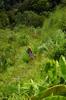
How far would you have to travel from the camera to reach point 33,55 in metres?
10.9

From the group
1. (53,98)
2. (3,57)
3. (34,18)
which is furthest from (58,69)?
(34,18)

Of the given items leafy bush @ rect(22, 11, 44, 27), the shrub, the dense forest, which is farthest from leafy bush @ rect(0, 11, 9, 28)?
the shrub

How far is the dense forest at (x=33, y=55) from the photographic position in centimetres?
638

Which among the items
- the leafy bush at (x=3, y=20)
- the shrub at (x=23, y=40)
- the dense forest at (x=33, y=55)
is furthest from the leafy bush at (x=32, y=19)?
the shrub at (x=23, y=40)

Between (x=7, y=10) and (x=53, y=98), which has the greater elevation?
(x=53, y=98)

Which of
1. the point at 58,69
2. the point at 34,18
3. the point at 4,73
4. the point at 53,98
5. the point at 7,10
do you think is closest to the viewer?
the point at 53,98

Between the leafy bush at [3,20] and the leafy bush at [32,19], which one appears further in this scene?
the leafy bush at [3,20]

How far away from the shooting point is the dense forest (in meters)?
6.38

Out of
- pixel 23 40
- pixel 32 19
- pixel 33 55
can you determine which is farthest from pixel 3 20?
pixel 33 55

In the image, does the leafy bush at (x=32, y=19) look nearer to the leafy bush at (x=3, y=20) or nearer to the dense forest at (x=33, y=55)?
the dense forest at (x=33, y=55)

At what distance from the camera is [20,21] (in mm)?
22172

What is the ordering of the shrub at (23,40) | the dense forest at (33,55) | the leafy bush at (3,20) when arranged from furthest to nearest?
1. the leafy bush at (3,20)
2. the shrub at (23,40)
3. the dense forest at (33,55)

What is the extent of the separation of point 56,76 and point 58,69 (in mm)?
149

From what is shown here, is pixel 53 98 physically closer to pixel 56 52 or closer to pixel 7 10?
pixel 56 52
